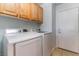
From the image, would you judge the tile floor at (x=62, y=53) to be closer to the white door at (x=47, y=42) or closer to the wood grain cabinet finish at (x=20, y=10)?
the white door at (x=47, y=42)

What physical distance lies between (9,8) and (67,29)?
73 cm

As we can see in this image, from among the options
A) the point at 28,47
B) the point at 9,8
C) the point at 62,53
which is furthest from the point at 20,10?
the point at 62,53

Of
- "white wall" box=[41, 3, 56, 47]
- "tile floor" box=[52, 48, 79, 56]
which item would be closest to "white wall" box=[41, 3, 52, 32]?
"white wall" box=[41, 3, 56, 47]

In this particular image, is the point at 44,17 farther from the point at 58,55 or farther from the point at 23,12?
the point at 58,55

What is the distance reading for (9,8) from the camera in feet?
3.45

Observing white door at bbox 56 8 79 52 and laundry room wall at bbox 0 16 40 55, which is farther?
laundry room wall at bbox 0 16 40 55

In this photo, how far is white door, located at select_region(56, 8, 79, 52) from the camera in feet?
3.43

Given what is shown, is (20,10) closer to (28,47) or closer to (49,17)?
(49,17)

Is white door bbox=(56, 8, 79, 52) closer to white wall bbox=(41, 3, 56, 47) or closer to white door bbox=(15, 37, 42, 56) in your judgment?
white wall bbox=(41, 3, 56, 47)

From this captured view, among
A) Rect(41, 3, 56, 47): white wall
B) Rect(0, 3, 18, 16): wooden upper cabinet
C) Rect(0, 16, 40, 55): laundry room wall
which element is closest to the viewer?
Rect(0, 3, 18, 16): wooden upper cabinet

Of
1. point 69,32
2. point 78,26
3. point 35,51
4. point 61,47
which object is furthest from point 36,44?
point 78,26

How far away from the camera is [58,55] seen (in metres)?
1.03

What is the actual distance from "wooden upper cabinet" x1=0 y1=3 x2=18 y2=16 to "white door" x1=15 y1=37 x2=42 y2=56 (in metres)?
0.42

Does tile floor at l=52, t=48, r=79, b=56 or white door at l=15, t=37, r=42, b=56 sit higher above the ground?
white door at l=15, t=37, r=42, b=56
